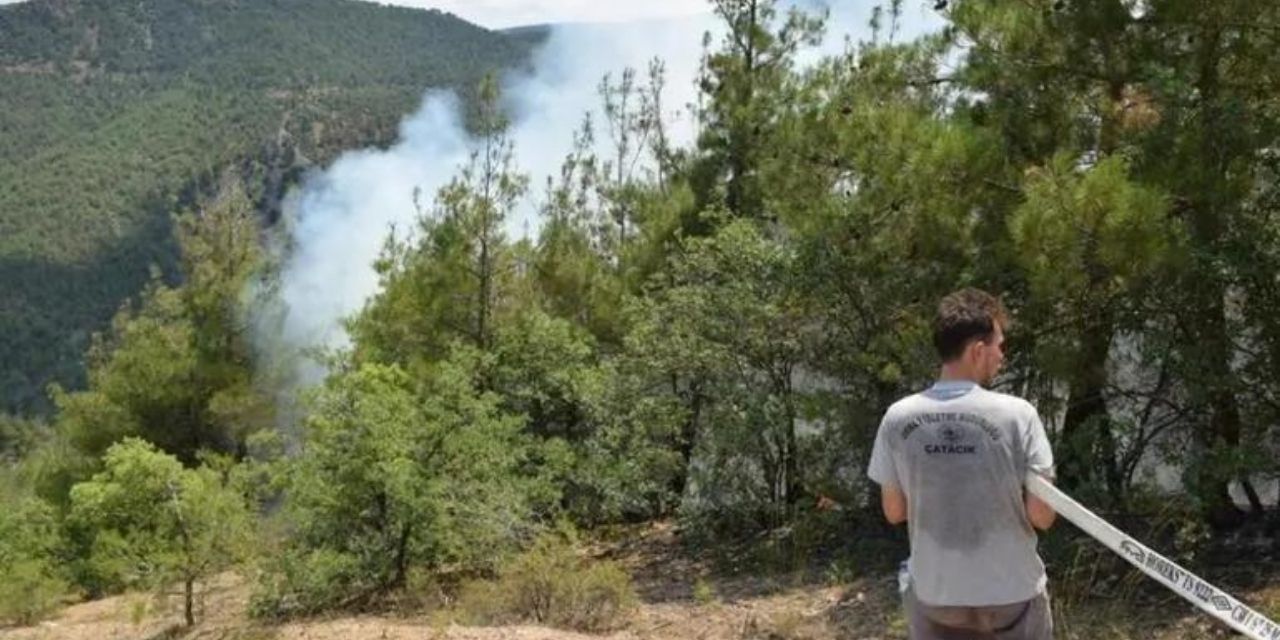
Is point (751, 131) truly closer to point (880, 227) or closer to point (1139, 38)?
point (880, 227)

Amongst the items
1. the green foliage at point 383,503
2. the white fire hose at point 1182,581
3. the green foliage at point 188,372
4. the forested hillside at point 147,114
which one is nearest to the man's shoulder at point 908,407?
the white fire hose at point 1182,581

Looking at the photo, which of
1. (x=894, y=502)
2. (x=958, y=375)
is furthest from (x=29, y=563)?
(x=958, y=375)

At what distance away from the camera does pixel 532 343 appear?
15.4m

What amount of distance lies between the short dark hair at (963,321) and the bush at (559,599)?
5.30 m

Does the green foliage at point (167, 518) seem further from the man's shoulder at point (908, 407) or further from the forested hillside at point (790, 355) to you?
the man's shoulder at point (908, 407)

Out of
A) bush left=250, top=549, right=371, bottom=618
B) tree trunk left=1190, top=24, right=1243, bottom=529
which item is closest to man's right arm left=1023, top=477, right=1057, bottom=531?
tree trunk left=1190, top=24, right=1243, bottom=529

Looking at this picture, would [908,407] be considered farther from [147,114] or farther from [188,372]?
[147,114]

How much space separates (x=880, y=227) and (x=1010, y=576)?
22.6ft

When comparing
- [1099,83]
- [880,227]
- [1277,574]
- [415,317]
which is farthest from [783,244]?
[415,317]

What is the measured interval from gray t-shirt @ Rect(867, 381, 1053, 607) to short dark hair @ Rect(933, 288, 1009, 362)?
107mm

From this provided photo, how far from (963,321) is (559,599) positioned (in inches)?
225

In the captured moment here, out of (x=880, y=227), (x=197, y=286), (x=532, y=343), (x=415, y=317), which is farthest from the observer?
(x=197, y=286)

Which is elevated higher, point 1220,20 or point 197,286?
point 1220,20

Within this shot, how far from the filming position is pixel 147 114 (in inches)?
5477
